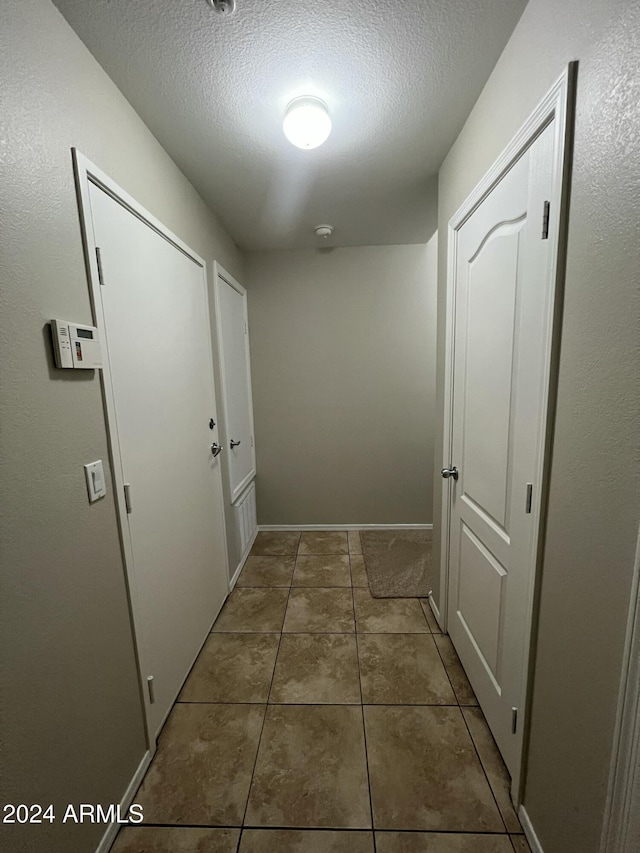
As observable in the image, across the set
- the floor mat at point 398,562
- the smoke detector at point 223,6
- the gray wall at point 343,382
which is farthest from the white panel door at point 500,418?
the gray wall at point 343,382

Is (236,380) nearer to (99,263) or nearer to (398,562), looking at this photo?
(99,263)

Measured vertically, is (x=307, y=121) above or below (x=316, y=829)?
above

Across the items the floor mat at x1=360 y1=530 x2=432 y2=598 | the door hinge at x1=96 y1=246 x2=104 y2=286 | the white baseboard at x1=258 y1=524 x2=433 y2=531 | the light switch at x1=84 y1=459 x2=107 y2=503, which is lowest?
the floor mat at x1=360 y1=530 x2=432 y2=598

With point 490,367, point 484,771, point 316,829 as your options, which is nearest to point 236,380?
point 490,367

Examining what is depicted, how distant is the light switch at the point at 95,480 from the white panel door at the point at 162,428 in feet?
0.38

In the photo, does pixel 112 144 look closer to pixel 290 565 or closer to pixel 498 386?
pixel 498 386

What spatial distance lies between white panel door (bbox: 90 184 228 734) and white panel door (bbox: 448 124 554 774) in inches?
52.9

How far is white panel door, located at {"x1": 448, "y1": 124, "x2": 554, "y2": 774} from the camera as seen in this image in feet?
3.15

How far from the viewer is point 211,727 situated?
4.45 ft

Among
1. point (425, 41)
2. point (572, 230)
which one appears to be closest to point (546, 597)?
point (572, 230)

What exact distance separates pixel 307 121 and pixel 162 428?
4.42 ft

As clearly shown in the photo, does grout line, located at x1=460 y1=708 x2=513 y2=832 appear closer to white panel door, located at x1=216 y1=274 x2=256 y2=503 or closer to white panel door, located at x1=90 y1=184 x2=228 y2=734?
white panel door, located at x1=90 y1=184 x2=228 y2=734

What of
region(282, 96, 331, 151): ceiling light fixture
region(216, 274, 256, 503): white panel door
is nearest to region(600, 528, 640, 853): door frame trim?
region(282, 96, 331, 151): ceiling light fixture

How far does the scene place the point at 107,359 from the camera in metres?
1.08
